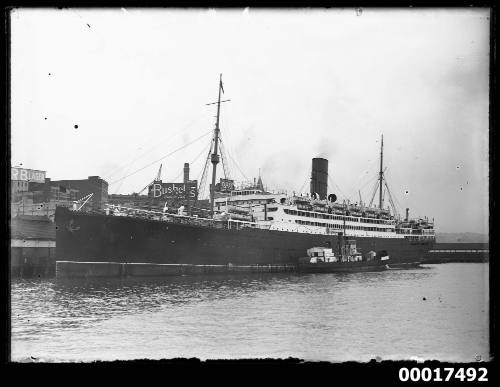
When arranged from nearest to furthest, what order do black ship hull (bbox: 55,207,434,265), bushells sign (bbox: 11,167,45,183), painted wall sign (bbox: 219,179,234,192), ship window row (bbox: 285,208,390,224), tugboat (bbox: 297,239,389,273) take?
1. bushells sign (bbox: 11,167,45,183)
2. black ship hull (bbox: 55,207,434,265)
3. tugboat (bbox: 297,239,389,273)
4. ship window row (bbox: 285,208,390,224)
5. painted wall sign (bbox: 219,179,234,192)

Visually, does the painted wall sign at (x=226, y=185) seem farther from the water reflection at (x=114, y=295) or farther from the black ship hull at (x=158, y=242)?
the water reflection at (x=114, y=295)

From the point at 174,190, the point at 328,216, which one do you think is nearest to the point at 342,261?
the point at 328,216

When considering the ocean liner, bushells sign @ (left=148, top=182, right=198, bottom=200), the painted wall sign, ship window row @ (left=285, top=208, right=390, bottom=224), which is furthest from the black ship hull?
the painted wall sign

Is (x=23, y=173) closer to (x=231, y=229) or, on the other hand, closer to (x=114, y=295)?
(x=114, y=295)

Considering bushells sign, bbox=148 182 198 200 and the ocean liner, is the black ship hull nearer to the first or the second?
the ocean liner
